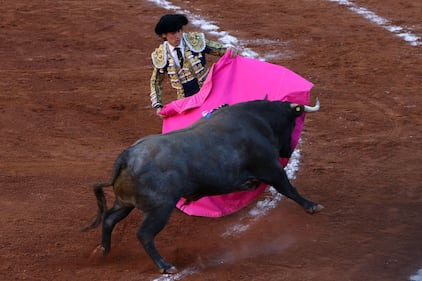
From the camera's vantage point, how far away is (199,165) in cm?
623

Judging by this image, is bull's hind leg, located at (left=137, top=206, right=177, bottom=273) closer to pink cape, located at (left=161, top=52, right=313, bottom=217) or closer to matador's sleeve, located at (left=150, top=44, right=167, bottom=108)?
pink cape, located at (left=161, top=52, right=313, bottom=217)

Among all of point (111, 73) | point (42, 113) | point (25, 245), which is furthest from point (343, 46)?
point (25, 245)

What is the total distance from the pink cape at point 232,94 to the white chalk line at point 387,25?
4.30m

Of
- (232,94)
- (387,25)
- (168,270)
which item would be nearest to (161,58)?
(232,94)

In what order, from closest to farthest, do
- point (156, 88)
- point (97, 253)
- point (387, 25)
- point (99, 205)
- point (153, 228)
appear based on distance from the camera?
1. point (153, 228)
2. point (99, 205)
3. point (97, 253)
4. point (156, 88)
5. point (387, 25)

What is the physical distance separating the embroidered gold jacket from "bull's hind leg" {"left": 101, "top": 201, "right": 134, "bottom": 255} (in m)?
1.23

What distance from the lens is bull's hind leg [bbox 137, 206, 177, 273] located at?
6.12 meters

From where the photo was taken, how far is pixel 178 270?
634 cm

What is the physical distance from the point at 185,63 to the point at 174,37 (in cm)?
32

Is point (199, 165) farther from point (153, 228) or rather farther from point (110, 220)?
point (110, 220)

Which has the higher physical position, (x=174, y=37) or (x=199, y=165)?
(x=174, y=37)

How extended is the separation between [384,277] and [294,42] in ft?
18.1

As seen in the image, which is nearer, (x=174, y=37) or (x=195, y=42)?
(x=174, y=37)

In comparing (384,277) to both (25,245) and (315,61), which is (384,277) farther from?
(315,61)
